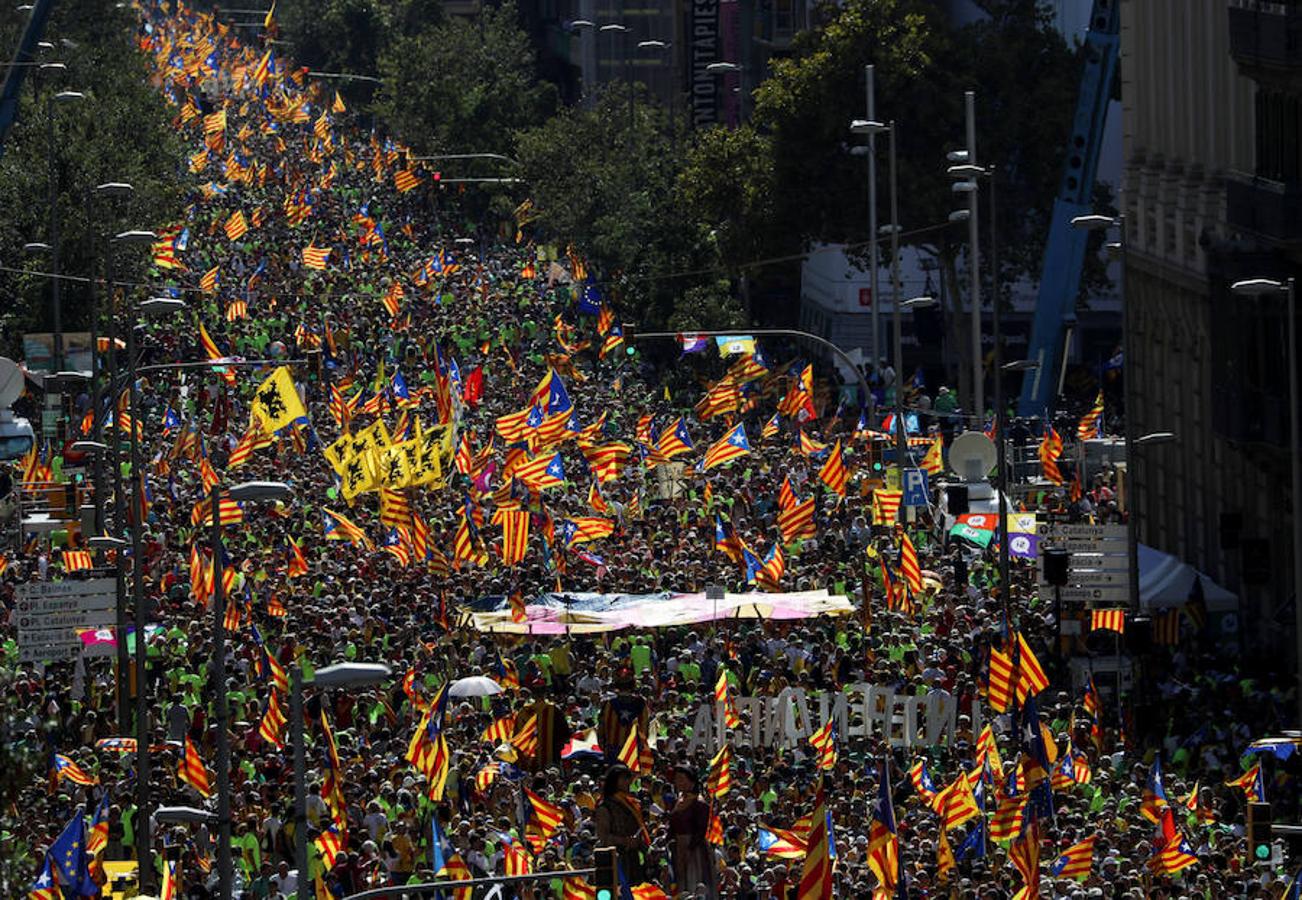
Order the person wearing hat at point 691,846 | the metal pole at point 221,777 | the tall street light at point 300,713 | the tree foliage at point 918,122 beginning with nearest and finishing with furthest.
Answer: the tall street light at point 300,713 → the metal pole at point 221,777 → the person wearing hat at point 691,846 → the tree foliage at point 918,122

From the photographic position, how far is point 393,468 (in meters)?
54.3

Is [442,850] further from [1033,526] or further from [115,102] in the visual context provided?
[115,102]

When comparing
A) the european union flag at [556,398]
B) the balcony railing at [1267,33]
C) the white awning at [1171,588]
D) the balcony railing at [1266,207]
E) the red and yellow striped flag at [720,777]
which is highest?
the balcony railing at [1267,33]

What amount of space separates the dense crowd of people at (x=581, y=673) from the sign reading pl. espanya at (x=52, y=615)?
27.8 inches

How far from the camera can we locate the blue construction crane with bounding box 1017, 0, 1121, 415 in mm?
70312

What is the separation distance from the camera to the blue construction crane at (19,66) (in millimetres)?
80125

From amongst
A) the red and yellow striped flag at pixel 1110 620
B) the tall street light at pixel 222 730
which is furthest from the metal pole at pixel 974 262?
the tall street light at pixel 222 730

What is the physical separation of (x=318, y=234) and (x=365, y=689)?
5255 cm

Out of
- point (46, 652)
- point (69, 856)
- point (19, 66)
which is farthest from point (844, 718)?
point (19, 66)

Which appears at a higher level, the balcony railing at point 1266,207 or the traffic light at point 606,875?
the balcony railing at point 1266,207

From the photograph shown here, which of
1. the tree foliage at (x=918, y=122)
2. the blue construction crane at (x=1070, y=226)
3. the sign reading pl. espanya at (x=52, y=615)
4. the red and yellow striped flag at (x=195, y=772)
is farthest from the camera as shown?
the tree foliage at (x=918, y=122)

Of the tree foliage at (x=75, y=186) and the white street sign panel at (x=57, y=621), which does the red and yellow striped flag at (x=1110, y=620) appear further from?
the tree foliage at (x=75, y=186)

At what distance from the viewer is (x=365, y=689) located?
142 ft

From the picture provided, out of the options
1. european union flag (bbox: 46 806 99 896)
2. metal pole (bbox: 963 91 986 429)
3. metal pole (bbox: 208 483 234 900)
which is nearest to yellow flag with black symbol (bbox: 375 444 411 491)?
metal pole (bbox: 963 91 986 429)
